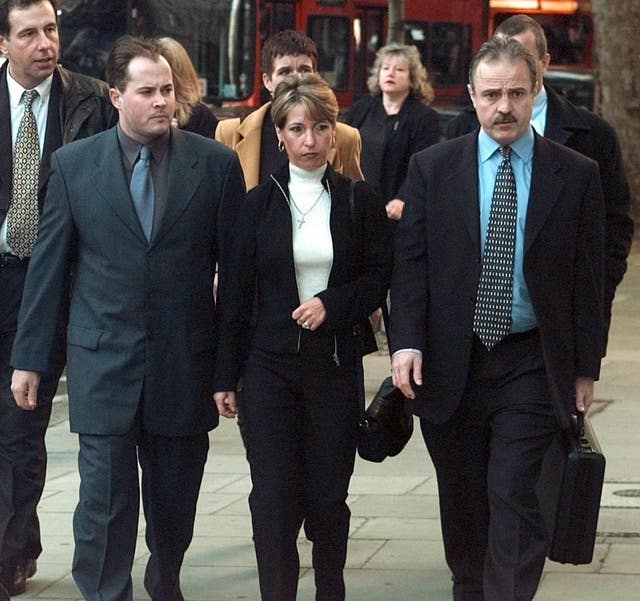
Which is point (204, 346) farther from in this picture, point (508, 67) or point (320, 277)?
point (508, 67)

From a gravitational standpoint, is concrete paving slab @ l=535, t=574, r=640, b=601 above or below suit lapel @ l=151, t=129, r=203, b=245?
below

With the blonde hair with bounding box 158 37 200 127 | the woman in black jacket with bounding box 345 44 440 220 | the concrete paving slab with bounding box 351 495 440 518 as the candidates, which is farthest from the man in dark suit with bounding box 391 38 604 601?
the woman in black jacket with bounding box 345 44 440 220

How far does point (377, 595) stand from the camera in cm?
598

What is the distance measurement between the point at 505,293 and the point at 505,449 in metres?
0.47

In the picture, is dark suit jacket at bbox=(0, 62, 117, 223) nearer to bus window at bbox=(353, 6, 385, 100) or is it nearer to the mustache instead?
the mustache

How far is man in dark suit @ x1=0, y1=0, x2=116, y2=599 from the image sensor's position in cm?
602

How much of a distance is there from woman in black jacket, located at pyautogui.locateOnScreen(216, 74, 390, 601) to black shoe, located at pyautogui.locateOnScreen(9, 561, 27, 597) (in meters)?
1.04

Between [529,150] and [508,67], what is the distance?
0.28 metres

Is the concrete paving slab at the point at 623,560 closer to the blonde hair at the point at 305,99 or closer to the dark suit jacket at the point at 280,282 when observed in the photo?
the dark suit jacket at the point at 280,282

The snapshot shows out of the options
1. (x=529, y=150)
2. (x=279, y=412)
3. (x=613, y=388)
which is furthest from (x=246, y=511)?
(x=613, y=388)

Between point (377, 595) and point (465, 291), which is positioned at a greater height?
point (465, 291)

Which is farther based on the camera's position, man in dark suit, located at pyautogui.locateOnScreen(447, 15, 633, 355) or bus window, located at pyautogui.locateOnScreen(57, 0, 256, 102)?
bus window, located at pyautogui.locateOnScreen(57, 0, 256, 102)

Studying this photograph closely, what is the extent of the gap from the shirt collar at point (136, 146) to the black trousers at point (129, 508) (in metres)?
0.87

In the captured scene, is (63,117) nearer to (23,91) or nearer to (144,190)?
(23,91)
